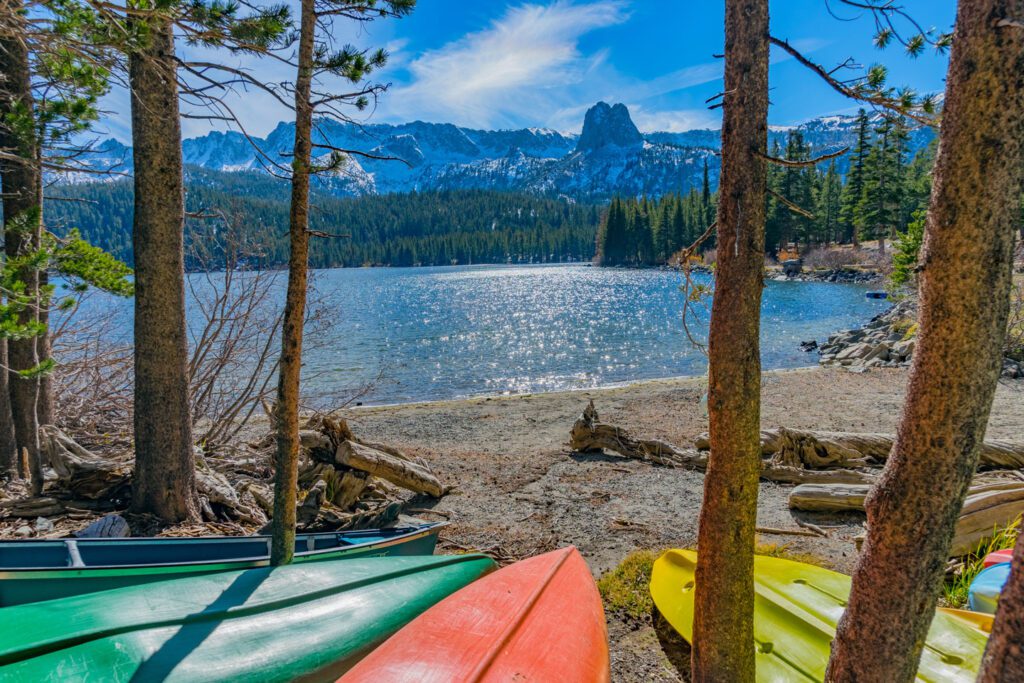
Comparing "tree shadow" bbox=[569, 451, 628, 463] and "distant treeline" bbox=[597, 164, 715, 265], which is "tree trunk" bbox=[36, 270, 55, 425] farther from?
"distant treeline" bbox=[597, 164, 715, 265]

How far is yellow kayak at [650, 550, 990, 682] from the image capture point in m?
3.36

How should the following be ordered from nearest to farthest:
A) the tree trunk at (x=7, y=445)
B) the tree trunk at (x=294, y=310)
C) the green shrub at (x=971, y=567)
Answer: the tree trunk at (x=294, y=310) < the green shrub at (x=971, y=567) < the tree trunk at (x=7, y=445)

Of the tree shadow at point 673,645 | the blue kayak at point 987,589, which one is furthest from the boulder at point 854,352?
the tree shadow at point 673,645

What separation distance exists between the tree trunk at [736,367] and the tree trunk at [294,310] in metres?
2.75

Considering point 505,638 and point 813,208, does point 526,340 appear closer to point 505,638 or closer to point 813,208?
point 505,638

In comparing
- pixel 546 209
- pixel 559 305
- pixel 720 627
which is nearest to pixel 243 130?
pixel 720 627

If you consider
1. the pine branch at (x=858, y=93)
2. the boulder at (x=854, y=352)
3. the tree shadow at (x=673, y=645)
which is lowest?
the tree shadow at (x=673, y=645)

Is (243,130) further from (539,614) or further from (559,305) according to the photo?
(559,305)

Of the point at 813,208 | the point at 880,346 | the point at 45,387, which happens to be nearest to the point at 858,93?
the point at 45,387

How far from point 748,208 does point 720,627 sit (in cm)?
226

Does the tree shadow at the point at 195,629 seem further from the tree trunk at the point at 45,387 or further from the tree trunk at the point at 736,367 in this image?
the tree trunk at the point at 45,387

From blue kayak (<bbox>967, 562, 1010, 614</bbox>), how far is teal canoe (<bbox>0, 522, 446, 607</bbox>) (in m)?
4.45

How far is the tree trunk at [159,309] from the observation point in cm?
516

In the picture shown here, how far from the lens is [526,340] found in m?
32.1
